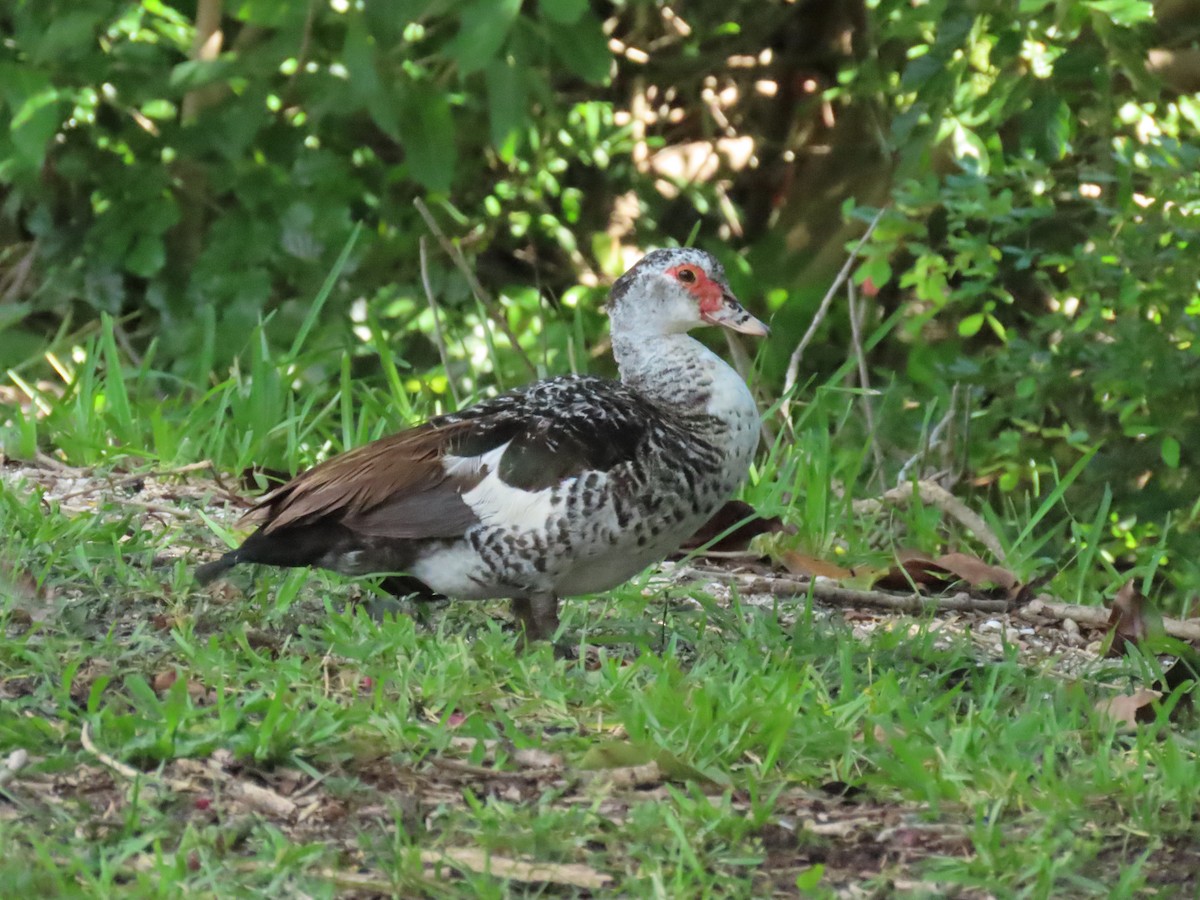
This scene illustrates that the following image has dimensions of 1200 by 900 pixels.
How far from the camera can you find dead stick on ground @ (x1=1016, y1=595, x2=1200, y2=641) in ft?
13.9

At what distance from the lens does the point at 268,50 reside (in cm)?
630

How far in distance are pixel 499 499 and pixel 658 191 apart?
5090 millimetres

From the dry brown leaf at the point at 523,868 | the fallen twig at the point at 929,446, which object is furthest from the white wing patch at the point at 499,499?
the fallen twig at the point at 929,446

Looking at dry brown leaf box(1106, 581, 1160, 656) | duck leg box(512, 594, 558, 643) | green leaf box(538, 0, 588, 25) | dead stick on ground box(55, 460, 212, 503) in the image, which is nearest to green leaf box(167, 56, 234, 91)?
green leaf box(538, 0, 588, 25)

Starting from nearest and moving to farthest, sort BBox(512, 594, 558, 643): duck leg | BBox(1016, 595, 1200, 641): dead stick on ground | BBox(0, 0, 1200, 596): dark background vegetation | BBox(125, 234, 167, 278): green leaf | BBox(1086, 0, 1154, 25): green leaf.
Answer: BBox(512, 594, 558, 643): duck leg
BBox(1016, 595, 1200, 641): dead stick on ground
BBox(1086, 0, 1154, 25): green leaf
BBox(0, 0, 1200, 596): dark background vegetation
BBox(125, 234, 167, 278): green leaf

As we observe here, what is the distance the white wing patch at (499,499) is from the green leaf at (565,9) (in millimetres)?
1975

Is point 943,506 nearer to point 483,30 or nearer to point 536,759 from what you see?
point 483,30

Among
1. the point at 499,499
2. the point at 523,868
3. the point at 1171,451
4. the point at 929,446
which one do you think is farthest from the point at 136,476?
the point at 1171,451

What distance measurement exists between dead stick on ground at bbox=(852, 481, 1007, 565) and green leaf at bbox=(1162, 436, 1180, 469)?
598mm

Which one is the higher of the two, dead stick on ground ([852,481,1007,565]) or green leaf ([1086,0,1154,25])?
green leaf ([1086,0,1154,25])

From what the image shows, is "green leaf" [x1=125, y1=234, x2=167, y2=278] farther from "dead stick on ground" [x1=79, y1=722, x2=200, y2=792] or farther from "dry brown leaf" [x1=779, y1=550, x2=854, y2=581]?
"dead stick on ground" [x1=79, y1=722, x2=200, y2=792]

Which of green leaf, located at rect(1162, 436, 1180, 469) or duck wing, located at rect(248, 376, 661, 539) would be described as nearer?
duck wing, located at rect(248, 376, 661, 539)

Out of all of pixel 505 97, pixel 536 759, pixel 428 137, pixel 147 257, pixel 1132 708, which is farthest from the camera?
pixel 147 257

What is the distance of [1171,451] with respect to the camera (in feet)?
17.6
